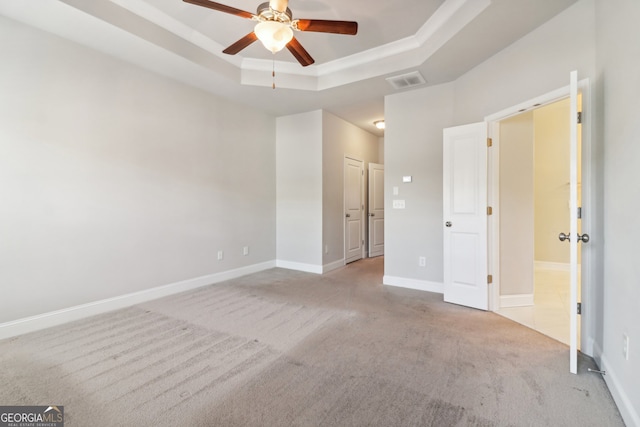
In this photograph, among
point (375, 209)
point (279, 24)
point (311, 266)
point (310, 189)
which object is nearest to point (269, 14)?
point (279, 24)

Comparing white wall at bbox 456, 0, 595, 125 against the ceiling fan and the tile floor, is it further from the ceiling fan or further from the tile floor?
the tile floor

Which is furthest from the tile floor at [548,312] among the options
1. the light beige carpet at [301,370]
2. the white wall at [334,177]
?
the white wall at [334,177]

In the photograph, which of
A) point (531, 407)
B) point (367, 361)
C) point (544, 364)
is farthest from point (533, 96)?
point (367, 361)

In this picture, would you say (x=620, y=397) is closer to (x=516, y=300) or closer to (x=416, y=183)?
(x=516, y=300)

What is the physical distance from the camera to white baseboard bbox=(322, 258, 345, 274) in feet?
16.5

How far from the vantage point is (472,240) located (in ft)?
10.9

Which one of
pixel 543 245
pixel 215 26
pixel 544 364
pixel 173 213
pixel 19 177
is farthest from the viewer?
pixel 543 245

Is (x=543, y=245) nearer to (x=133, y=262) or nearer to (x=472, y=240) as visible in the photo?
(x=472, y=240)

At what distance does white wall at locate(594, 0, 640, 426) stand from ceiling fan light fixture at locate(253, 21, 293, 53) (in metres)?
2.12

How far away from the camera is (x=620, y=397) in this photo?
163 cm

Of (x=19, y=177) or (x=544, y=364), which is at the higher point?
(x=19, y=177)

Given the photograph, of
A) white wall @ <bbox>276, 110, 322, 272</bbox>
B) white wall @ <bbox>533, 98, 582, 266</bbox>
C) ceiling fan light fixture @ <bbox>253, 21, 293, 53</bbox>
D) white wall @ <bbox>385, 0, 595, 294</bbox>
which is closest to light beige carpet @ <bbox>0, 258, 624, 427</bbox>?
white wall @ <bbox>385, 0, 595, 294</bbox>

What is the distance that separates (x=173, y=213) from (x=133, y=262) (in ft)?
2.49

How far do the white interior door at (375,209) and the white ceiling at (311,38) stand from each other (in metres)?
2.49
